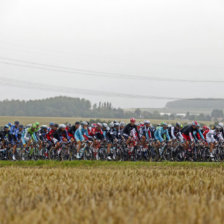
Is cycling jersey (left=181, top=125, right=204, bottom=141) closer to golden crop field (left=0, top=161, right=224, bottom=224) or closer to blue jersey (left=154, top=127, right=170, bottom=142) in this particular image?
blue jersey (left=154, top=127, right=170, bottom=142)

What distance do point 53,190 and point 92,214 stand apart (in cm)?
315

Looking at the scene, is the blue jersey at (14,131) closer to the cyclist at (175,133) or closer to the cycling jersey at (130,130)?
the cycling jersey at (130,130)

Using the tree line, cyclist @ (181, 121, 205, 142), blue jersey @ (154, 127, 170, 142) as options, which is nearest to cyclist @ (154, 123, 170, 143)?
blue jersey @ (154, 127, 170, 142)

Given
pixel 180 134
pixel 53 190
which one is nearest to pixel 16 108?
pixel 180 134

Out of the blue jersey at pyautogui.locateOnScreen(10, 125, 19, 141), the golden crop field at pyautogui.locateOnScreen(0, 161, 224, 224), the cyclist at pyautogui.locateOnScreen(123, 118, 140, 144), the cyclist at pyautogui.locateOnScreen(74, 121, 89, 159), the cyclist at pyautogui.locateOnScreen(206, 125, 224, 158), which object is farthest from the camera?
the cyclist at pyautogui.locateOnScreen(206, 125, 224, 158)

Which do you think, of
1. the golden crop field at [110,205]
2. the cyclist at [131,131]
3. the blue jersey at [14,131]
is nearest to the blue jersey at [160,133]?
the cyclist at [131,131]

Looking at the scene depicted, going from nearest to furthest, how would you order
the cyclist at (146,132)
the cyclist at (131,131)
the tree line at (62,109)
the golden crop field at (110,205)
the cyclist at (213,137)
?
the golden crop field at (110,205)
the cyclist at (131,131)
the cyclist at (213,137)
the cyclist at (146,132)
the tree line at (62,109)

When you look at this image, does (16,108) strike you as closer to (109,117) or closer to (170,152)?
(109,117)

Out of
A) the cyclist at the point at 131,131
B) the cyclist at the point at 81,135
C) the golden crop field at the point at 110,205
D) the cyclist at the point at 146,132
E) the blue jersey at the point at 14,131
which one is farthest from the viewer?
the cyclist at the point at 146,132

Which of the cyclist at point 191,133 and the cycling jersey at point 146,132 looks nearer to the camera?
the cyclist at point 191,133

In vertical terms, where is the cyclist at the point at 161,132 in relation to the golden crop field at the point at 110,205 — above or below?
above

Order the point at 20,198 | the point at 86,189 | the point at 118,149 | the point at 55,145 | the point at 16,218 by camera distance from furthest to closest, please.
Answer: the point at 118,149
the point at 55,145
the point at 86,189
the point at 20,198
the point at 16,218

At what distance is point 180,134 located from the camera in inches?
974

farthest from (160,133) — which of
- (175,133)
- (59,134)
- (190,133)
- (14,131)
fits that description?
(14,131)
